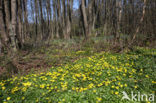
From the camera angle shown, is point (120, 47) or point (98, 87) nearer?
point (98, 87)

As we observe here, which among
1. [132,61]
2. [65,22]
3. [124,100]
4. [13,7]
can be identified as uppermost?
[65,22]

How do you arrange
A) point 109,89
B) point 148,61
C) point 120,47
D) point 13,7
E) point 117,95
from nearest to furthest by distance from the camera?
point 117,95 → point 109,89 → point 148,61 → point 13,7 → point 120,47

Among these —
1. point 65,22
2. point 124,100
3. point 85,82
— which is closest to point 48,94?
point 85,82

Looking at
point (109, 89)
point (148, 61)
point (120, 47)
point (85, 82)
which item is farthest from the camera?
point (120, 47)

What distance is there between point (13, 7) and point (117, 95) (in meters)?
6.98

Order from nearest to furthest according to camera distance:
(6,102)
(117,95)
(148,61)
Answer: (6,102) → (117,95) → (148,61)

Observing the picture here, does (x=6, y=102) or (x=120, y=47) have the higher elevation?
(x=120, y=47)

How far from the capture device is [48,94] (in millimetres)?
2916

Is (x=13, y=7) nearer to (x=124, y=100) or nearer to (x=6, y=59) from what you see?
(x=6, y=59)

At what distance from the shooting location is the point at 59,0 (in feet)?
65.4

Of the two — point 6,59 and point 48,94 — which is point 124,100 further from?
point 6,59

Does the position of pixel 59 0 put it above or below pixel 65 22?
above

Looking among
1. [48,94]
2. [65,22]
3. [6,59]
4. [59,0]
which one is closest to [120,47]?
[48,94]

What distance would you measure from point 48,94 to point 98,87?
1.33 meters
